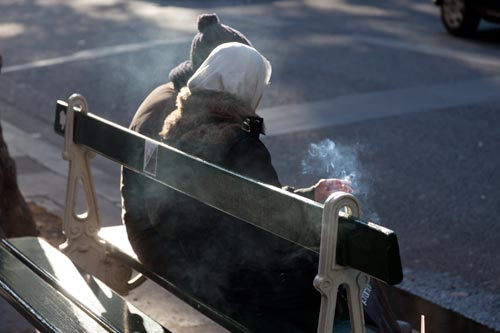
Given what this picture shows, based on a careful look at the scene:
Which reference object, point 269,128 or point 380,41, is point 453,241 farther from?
point 380,41

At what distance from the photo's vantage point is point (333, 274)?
9.11 feet

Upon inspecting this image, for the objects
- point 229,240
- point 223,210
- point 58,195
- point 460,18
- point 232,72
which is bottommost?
point 460,18

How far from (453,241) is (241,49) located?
102 inches

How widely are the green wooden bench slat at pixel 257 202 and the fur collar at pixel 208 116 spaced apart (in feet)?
0.35

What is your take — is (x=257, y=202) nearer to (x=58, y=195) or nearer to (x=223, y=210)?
(x=223, y=210)

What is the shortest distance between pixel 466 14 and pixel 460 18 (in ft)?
0.31

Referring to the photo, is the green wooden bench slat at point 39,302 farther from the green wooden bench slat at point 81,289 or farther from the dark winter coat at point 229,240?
the dark winter coat at point 229,240

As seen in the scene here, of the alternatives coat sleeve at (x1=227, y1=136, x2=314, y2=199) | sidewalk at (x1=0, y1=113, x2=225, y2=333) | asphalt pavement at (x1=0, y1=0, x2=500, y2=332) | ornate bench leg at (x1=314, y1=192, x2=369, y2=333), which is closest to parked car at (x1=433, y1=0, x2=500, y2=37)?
asphalt pavement at (x1=0, y1=0, x2=500, y2=332)

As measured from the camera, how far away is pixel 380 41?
41.5 ft

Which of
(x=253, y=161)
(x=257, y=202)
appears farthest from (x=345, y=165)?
(x=257, y=202)

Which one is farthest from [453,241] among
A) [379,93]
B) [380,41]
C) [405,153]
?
[380,41]

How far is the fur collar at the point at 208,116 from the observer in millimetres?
3492

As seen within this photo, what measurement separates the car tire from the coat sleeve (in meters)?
9.78

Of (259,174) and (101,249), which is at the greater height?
(259,174)
